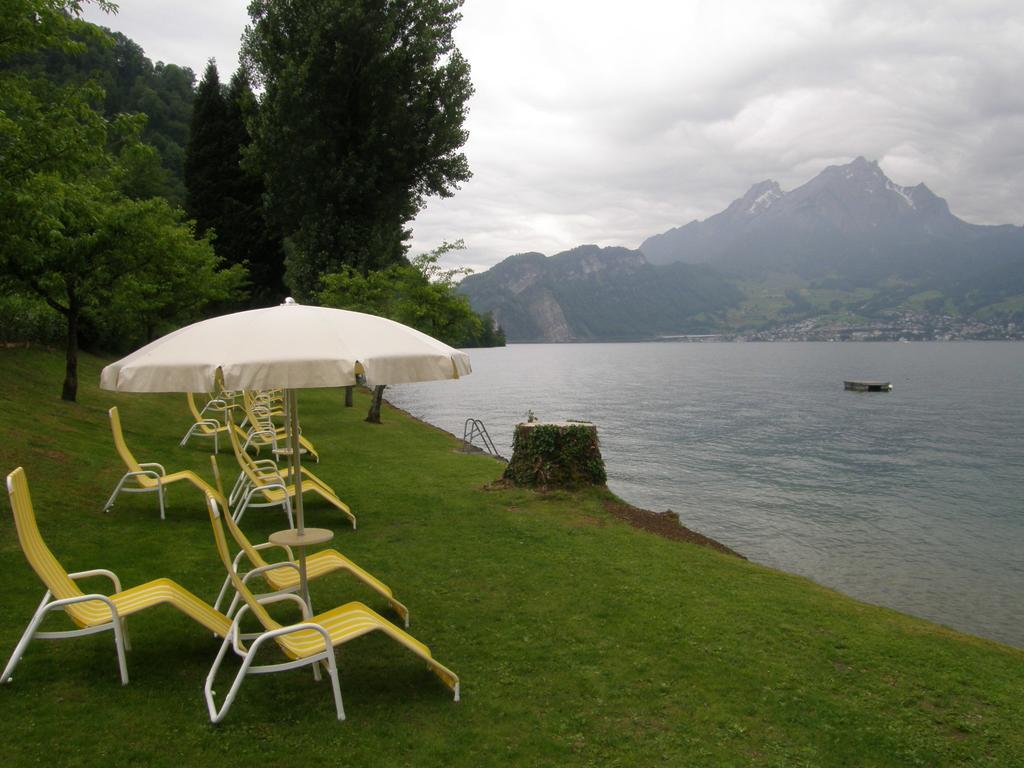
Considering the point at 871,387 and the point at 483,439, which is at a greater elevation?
the point at 871,387

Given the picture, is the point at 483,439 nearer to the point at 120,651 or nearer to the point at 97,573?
the point at 97,573

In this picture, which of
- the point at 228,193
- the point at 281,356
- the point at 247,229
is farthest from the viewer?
the point at 228,193

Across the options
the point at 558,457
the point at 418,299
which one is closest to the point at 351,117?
the point at 418,299

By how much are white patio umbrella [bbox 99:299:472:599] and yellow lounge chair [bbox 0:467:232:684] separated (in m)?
1.10

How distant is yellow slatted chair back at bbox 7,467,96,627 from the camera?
4.77 m

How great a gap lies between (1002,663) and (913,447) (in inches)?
1252

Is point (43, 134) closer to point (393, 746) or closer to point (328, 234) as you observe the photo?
point (393, 746)

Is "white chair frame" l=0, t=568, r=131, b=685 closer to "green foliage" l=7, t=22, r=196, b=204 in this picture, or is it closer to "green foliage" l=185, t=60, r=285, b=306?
"green foliage" l=185, t=60, r=285, b=306

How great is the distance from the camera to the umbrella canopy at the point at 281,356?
14.3 ft

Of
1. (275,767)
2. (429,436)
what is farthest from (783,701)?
(429,436)

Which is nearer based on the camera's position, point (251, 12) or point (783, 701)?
point (783, 701)

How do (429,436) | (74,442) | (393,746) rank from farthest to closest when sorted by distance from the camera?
(429,436), (74,442), (393,746)

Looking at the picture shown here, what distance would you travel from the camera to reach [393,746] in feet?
14.5

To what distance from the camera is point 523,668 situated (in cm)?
562
